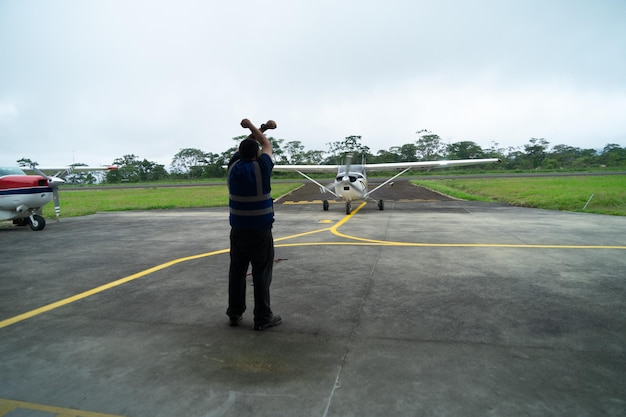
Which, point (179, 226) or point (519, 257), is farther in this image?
point (179, 226)

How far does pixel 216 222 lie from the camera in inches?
482

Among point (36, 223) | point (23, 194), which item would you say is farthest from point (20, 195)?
point (36, 223)

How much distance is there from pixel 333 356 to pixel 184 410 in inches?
47.0

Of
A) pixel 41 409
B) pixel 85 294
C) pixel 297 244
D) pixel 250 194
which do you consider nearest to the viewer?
pixel 41 409

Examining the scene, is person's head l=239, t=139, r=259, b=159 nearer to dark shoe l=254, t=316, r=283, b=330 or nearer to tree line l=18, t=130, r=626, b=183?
dark shoe l=254, t=316, r=283, b=330

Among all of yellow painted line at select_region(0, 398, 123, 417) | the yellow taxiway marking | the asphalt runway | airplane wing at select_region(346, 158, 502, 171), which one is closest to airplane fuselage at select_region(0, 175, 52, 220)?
the asphalt runway

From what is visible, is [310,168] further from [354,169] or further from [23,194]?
[23,194]

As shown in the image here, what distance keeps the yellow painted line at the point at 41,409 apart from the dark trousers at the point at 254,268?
4.90 ft

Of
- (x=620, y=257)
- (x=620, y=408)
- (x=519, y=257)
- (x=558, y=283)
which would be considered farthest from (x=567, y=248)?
(x=620, y=408)

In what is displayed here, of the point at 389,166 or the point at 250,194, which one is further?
the point at 389,166

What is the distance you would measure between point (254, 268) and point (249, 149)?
1.20 m

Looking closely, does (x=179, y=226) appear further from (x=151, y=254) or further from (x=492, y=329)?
(x=492, y=329)

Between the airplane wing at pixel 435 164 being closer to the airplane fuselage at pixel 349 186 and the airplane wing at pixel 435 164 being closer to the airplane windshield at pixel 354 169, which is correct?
the airplane windshield at pixel 354 169

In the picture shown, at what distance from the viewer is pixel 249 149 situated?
3482 millimetres
